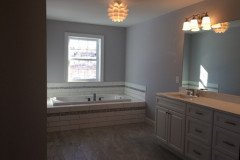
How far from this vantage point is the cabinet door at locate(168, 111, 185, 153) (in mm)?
2688

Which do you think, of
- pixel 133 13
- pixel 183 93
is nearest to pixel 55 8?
pixel 133 13

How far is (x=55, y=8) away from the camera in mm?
3742

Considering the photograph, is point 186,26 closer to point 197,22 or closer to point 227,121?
point 197,22

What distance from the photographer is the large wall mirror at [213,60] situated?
102 inches

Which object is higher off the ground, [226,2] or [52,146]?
[226,2]

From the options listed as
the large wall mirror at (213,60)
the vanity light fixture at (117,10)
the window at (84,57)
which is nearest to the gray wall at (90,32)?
the window at (84,57)

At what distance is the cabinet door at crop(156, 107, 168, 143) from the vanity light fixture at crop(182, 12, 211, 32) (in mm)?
1364

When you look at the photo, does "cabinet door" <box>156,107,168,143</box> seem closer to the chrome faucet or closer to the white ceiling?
the chrome faucet

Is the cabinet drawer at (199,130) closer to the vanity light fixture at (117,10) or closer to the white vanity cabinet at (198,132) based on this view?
the white vanity cabinet at (198,132)

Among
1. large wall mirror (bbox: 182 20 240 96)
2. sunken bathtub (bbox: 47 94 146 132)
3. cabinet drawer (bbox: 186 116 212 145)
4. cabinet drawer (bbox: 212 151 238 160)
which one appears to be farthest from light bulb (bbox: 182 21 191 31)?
sunken bathtub (bbox: 47 94 146 132)

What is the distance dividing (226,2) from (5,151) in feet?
9.98

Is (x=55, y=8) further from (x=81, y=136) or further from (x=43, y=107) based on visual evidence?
(x=43, y=107)

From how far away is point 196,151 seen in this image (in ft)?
8.05

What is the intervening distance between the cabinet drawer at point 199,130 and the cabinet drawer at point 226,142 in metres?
0.08
